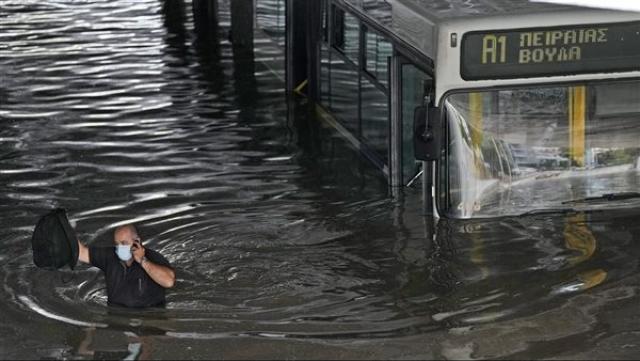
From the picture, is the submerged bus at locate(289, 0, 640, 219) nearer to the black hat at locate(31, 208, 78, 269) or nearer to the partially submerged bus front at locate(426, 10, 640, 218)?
the partially submerged bus front at locate(426, 10, 640, 218)

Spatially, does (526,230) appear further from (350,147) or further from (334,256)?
(350,147)

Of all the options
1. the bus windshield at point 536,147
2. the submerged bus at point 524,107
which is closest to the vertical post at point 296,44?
the submerged bus at point 524,107

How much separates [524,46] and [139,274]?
12.3ft

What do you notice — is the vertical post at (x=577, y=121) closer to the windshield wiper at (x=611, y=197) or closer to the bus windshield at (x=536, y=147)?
the bus windshield at (x=536, y=147)

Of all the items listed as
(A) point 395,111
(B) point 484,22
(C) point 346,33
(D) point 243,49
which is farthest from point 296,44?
(B) point 484,22

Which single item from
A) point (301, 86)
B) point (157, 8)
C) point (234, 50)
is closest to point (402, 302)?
point (301, 86)

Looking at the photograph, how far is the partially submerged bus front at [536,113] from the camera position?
A: 38.1ft

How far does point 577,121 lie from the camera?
12.0 meters

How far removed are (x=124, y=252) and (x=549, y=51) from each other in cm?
399

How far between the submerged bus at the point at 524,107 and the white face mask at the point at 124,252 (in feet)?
8.38

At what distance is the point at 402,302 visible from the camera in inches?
445

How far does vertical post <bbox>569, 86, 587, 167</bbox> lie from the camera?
11898 mm

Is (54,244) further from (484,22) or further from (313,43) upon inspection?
(313,43)

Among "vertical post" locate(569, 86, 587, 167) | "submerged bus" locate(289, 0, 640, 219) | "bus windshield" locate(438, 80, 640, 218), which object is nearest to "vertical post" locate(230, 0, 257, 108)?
"submerged bus" locate(289, 0, 640, 219)
